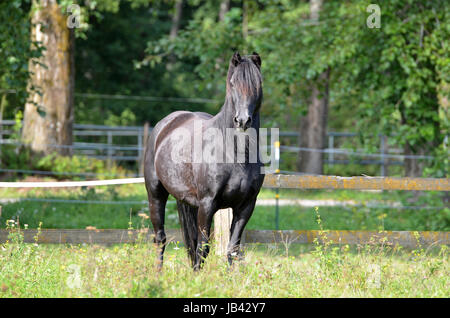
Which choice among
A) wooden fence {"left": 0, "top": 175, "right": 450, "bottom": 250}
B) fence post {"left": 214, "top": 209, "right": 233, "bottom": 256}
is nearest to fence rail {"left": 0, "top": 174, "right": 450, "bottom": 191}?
wooden fence {"left": 0, "top": 175, "right": 450, "bottom": 250}

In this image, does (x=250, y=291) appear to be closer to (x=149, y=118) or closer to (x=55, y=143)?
(x=55, y=143)

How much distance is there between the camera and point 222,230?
609 centimetres

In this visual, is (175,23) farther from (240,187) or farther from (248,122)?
(248,122)

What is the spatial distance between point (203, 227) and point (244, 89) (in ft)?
3.88

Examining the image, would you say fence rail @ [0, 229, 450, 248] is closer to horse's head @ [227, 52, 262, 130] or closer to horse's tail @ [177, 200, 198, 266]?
horse's tail @ [177, 200, 198, 266]

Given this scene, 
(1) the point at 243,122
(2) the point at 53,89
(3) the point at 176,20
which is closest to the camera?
(1) the point at 243,122

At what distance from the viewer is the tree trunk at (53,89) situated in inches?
549

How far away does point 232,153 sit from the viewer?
4.91 metres

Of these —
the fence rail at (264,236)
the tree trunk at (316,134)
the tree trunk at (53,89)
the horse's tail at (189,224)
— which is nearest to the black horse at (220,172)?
the horse's tail at (189,224)

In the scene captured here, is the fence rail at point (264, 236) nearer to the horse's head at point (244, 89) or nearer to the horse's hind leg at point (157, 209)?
the horse's hind leg at point (157, 209)

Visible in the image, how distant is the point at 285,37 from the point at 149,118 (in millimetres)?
15144

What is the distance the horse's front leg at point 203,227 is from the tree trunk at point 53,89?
9.55 m

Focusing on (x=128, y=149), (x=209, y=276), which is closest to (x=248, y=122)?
(x=209, y=276)

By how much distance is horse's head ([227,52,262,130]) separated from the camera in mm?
4586
